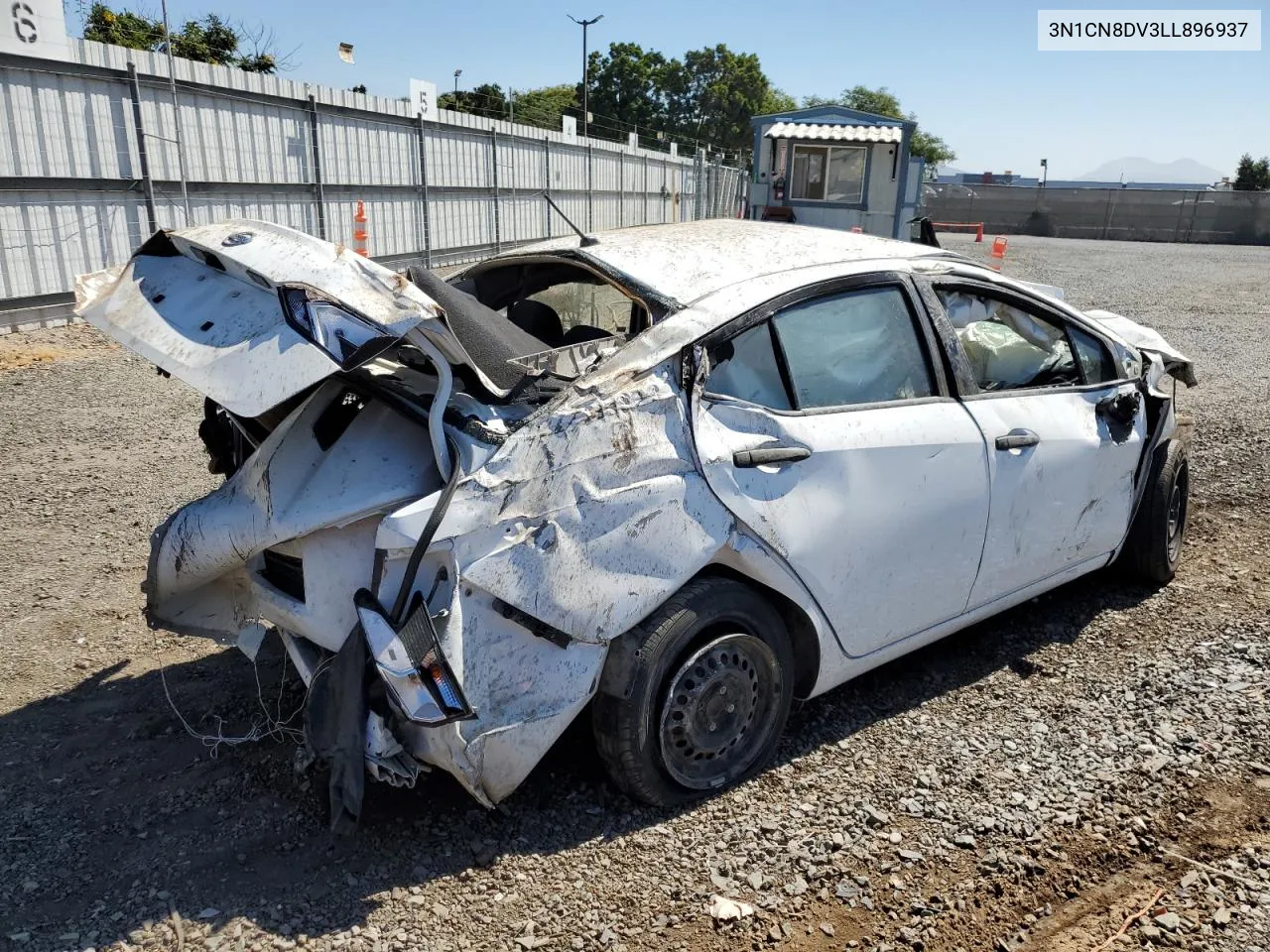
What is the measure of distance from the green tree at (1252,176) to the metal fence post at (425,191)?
48056 millimetres

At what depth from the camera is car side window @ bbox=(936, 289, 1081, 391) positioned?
12.3 feet

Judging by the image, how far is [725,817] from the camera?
299cm

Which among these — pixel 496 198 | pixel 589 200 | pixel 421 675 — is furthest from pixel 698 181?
pixel 421 675

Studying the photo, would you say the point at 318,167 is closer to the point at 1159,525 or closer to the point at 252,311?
the point at 252,311

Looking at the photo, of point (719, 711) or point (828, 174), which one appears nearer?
point (719, 711)

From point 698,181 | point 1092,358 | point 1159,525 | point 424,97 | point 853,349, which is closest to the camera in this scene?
point 853,349

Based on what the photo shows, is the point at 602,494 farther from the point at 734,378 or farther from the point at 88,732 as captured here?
the point at 88,732

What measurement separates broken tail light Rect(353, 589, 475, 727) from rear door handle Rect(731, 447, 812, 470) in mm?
1040

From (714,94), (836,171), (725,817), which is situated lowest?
(725,817)

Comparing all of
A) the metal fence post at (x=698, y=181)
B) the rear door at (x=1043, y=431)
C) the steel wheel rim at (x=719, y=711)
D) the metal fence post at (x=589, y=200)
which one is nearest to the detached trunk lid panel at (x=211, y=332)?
the steel wheel rim at (x=719, y=711)

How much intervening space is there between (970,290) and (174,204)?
10.2 metres

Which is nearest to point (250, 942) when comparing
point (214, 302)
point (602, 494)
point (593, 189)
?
point (602, 494)

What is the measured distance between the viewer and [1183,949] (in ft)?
8.22

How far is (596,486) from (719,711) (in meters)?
0.88
